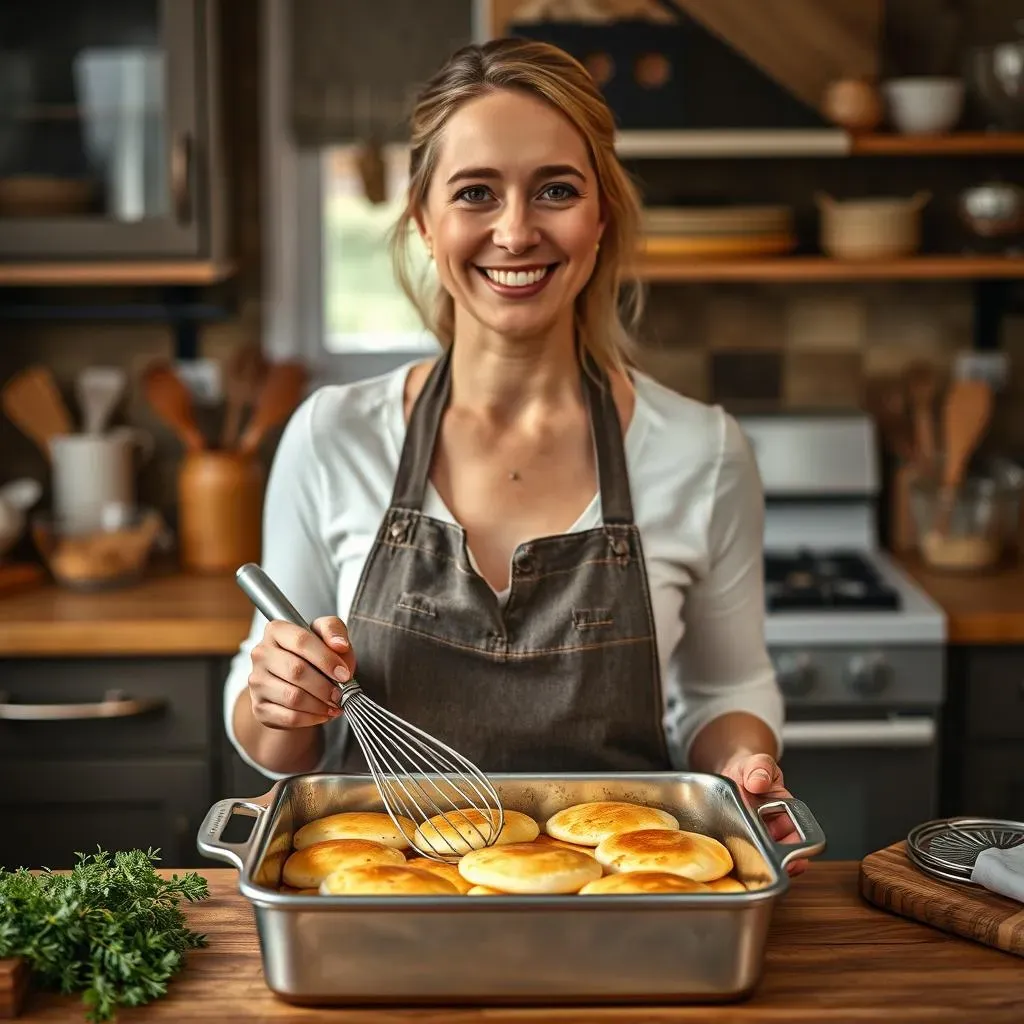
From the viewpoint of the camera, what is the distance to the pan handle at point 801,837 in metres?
1.17

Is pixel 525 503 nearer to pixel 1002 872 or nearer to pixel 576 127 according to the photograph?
pixel 576 127

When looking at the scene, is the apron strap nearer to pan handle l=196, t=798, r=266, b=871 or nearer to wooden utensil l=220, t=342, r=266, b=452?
pan handle l=196, t=798, r=266, b=871

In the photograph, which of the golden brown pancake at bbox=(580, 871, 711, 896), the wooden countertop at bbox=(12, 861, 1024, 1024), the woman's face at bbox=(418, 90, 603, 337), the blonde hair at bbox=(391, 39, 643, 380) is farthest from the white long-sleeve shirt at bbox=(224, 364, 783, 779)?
the golden brown pancake at bbox=(580, 871, 711, 896)

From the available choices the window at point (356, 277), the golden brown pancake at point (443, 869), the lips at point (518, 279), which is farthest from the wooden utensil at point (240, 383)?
the golden brown pancake at point (443, 869)

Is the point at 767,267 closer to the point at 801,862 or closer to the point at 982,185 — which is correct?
the point at 982,185

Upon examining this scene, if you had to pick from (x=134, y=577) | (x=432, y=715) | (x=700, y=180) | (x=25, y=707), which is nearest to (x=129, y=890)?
(x=432, y=715)

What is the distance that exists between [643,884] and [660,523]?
0.65 m

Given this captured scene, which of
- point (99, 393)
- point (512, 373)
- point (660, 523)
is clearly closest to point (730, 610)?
point (660, 523)

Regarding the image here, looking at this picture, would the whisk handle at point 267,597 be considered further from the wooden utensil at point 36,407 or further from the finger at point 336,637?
the wooden utensil at point 36,407

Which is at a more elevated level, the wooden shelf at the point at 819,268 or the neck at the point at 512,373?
the wooden shelf at the point at 819,268

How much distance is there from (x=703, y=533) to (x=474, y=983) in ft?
2.51

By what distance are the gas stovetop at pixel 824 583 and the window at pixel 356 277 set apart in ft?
2.91

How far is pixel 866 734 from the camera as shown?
2572mm

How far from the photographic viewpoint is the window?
127 inches
